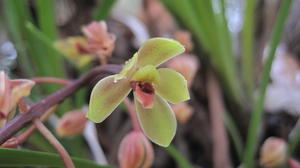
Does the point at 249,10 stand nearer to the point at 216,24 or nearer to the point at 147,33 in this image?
the point at 216,24

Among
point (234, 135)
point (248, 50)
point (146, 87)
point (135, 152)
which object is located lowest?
point (234, 135)

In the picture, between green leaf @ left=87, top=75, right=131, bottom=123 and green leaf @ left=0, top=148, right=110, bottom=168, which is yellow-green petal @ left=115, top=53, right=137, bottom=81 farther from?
green leaf @ left=0, top=148, right=110, bottom=168

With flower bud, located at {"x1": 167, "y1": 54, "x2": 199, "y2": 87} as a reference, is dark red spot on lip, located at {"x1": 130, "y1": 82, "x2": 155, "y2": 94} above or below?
above

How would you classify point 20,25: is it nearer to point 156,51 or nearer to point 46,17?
point 46,17

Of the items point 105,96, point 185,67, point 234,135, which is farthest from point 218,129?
point 105,96

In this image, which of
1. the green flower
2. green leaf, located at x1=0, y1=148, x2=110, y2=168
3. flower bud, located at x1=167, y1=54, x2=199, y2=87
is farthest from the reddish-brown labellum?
flower bud, located at x1=167, y1=54, x2=199, y2=87

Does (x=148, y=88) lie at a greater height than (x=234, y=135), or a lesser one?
greater
